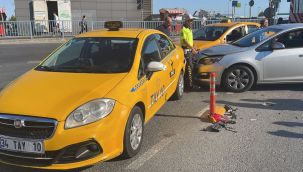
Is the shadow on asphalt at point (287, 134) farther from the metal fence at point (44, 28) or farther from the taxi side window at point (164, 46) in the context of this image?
the metal fence at point (44, 28)

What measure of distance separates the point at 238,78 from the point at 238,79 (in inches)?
0.9

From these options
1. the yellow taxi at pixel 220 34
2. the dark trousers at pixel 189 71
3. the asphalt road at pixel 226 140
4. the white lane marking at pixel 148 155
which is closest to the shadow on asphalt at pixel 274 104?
the asphalt road at pixel 226 140

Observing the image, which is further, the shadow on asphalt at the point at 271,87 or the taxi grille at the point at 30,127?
the shadow on asphalt at the point at 271,87

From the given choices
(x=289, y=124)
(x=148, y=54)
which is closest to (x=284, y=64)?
(x=289, y=124)

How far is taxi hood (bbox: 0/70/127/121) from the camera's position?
13.2 ft

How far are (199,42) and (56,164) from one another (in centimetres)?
750

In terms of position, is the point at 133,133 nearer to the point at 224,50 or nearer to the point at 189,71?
the point at 189,71

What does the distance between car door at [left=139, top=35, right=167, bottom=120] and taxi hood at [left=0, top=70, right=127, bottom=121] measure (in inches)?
19.3

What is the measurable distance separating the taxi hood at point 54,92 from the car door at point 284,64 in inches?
175

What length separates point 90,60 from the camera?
532 centimetres

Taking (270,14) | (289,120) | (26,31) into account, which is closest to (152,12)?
(26,31)

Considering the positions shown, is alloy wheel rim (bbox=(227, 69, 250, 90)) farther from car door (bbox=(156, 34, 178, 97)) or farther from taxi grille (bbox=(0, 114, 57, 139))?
taxi grille (bbox=(0, 114, 57, 139))

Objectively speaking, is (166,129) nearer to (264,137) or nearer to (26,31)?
(264,137)

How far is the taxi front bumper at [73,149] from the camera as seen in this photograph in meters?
3.86
